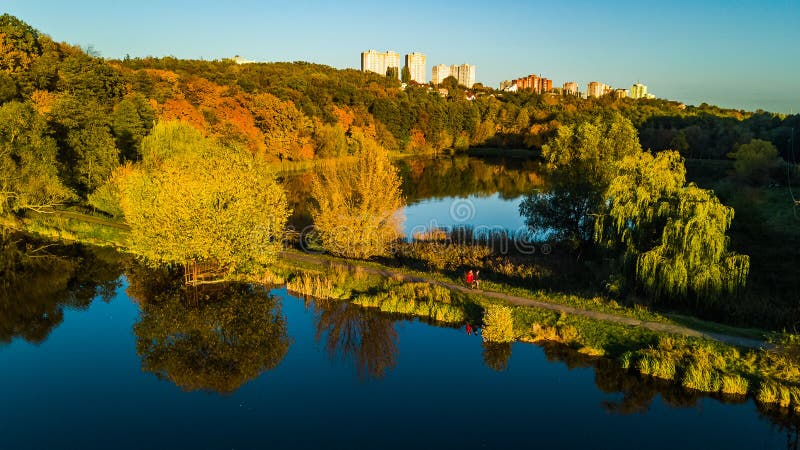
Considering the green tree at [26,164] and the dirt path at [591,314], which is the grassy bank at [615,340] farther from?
the green tree at [26,164]

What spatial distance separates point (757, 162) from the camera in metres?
62.0

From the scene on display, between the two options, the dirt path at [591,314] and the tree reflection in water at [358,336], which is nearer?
the dirt path at [591,314]

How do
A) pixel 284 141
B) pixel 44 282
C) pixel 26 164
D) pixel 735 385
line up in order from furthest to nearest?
pixel 284 141 → pixel 26 164 → pixel 44 282 → pixel 735 385

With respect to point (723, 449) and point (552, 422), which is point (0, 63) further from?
point (723, 449)

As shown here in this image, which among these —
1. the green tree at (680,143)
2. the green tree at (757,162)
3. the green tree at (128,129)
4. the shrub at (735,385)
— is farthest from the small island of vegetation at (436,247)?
the green tree at (680,143)

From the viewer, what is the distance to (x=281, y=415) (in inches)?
599

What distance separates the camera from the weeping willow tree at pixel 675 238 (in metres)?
21.7

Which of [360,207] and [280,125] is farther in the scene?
[280,125]

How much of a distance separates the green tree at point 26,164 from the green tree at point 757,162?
6911 centimetres

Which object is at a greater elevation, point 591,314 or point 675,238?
point 675,238

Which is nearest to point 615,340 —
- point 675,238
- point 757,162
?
point 675,238

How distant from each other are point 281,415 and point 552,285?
15.7 metres

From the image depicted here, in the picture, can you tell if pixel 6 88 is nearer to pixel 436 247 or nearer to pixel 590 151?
pixel 436 247

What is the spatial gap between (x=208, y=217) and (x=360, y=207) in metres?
8.29
